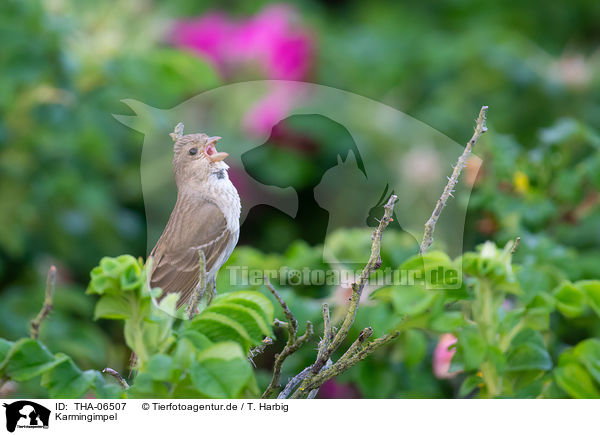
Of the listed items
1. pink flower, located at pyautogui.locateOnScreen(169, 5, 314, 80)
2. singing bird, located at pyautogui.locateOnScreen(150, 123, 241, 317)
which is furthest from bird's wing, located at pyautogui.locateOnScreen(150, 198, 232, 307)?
pink flower, located at pyautogui.locateOnScreen(169, 5, 314, 80)

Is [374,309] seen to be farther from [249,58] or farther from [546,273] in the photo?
[249,58]

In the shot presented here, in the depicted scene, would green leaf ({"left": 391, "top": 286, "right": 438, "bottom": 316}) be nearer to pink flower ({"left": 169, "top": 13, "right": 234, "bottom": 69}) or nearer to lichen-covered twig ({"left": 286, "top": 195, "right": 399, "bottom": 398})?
lichen-covered twig ({"left": 286, "top": 195, "right": 399, "bottom": 398})

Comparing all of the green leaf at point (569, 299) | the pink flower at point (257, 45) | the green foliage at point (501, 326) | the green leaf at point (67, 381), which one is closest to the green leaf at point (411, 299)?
the green foliage at point (501, 326)

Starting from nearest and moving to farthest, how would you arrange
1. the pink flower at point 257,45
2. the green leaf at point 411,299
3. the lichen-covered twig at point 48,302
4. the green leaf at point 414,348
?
the lichen-covered twig at point 48,302, the green leaf at point 411,299, the green leaf at point 414,348, the pink flower at point 257,45

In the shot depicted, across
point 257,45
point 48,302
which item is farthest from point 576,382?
point 257,45

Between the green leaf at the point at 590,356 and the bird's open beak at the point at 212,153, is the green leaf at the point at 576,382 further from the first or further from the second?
the bird's open beak at the point at 212,153

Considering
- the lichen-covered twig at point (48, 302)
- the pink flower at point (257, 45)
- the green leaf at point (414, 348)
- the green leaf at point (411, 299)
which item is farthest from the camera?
the pink flower at point (257, 45)

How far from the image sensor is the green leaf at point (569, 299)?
1.75 feet

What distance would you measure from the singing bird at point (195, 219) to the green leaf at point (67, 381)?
7cm

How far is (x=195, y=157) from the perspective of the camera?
420 mm
